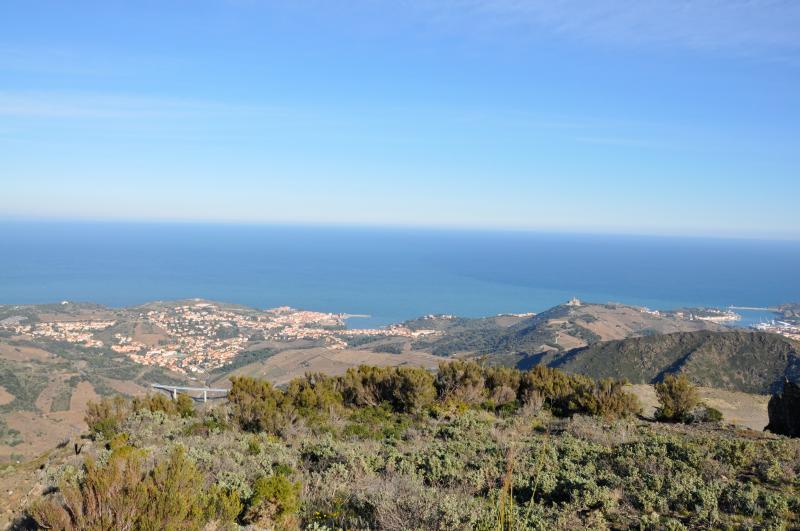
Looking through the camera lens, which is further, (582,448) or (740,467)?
(582,448)

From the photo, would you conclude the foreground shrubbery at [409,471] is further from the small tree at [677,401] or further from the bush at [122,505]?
the small tree at [677,401]

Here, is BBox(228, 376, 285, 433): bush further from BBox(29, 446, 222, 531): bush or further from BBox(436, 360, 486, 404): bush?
BBox(29, 446, 222, 531): bush

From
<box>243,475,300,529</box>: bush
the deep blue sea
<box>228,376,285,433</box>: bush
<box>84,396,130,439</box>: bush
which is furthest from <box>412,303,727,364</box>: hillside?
<box>243,475,300,529</box>: bush

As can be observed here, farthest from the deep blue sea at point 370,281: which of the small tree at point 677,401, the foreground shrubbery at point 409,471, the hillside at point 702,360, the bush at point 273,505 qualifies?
the bush at point 273,505

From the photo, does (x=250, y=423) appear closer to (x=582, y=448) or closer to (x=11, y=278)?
(x=582, y=448)

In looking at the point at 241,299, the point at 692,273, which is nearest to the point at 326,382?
the point at 241,299

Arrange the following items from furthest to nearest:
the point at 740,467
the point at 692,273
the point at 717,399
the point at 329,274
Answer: the point at 692,273 < the point at 329,274 < the point at 717,399 < the point at 740,467

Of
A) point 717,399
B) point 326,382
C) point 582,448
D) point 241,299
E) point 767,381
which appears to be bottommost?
point 241,299
